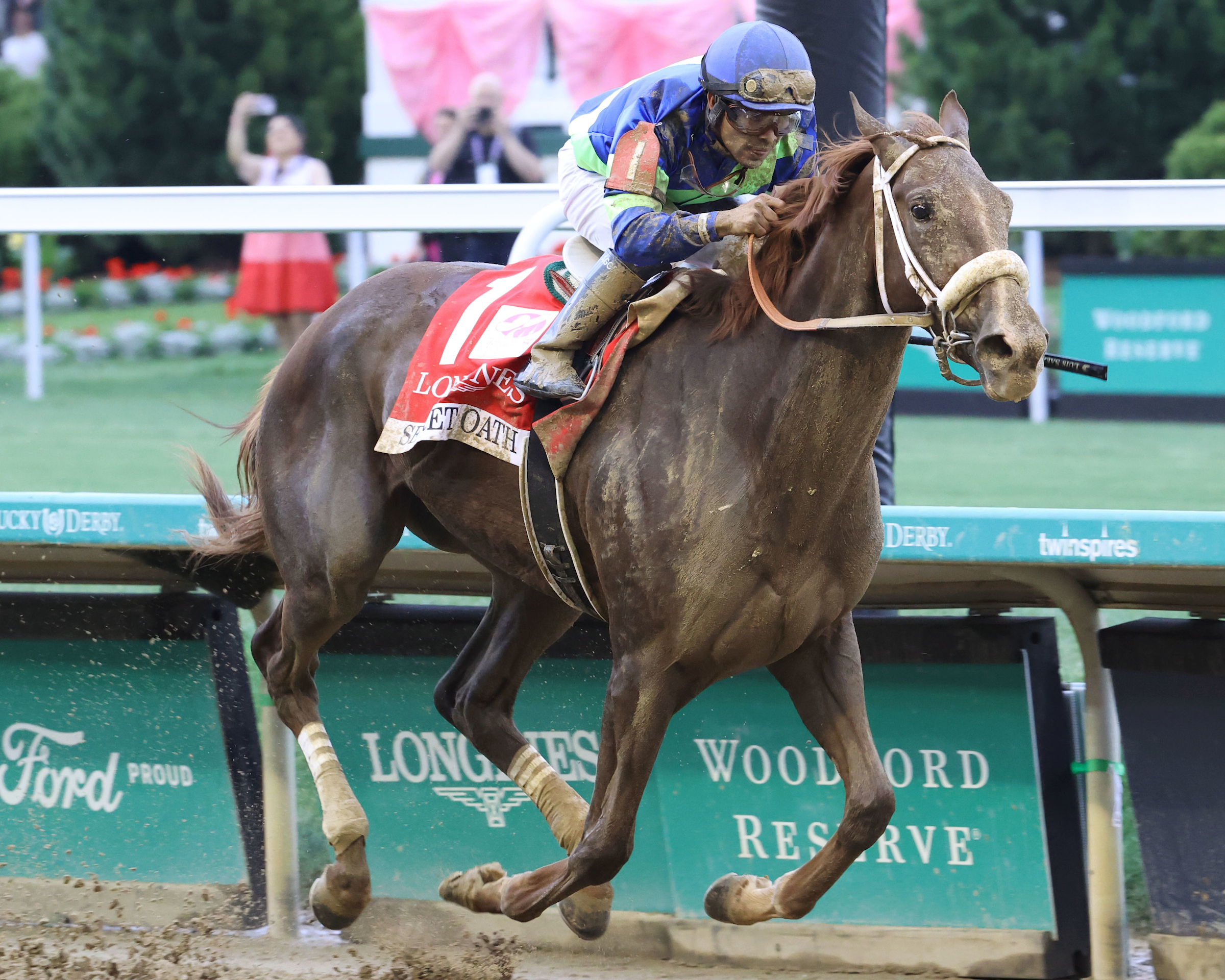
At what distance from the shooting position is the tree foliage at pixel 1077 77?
58.9 feet

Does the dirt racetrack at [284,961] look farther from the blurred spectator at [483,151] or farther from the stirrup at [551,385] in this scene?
the blurred spectator at [483,151]

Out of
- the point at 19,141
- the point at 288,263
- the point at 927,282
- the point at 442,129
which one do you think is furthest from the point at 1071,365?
the point at 19,141

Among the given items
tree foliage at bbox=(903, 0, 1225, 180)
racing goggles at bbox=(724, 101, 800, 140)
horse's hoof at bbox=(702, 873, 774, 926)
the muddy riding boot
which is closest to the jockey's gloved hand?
racing goggles at bbox=(724, 101, 800, 140)

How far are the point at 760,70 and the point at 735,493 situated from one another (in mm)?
835

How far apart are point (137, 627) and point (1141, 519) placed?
2.78 meters

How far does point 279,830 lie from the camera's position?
4.60m

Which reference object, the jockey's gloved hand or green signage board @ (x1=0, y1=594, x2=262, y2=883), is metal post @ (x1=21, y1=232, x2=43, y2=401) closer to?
green signage board @ (x1=0, y1=594, x2=262, y2=883)

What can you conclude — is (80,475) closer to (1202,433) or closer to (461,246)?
(461,246)

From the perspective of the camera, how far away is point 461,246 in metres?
11.4

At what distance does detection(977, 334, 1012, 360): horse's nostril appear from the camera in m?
2.86

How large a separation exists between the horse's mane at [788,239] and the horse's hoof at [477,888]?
4.72ft

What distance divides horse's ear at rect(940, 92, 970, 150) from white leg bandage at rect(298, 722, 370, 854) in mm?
2152

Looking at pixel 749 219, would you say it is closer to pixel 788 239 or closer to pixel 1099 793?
pixel 788 239

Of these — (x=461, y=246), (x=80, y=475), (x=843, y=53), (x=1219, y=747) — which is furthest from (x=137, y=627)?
(x=461, y=246)
